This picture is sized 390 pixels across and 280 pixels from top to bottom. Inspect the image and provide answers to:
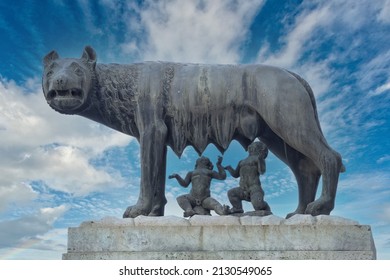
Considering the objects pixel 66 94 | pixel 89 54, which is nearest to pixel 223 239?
pixel 66 94

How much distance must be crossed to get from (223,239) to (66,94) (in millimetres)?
3286

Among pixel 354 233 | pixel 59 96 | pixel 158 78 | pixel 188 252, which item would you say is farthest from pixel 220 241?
pixel 59 96

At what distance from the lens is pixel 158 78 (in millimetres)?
8305

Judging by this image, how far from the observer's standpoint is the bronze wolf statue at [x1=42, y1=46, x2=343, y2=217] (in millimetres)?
7824

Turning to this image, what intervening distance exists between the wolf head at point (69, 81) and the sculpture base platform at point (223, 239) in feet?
6.52

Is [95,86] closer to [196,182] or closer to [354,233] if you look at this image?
[196,182]

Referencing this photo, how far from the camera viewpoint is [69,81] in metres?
7.99

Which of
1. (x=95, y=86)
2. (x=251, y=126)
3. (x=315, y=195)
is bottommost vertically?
(x=315, y=195)

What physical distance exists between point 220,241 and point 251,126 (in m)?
2.02

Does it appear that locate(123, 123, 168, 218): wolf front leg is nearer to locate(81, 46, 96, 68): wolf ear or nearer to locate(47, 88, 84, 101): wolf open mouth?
locate(47, 88, 84, 101): wolf open mouth

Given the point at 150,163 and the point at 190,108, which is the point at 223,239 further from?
the point at 190,108

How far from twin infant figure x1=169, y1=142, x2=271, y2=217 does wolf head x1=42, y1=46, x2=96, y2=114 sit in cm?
205

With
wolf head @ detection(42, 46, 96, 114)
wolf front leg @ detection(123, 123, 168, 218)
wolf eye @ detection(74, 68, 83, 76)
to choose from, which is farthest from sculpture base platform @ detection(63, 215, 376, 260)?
wolf eye @ detection(74, 68, 83, 76)

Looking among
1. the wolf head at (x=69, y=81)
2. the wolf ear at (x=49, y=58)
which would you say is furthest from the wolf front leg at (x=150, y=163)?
the wolf ear at (x=49, y=58)
